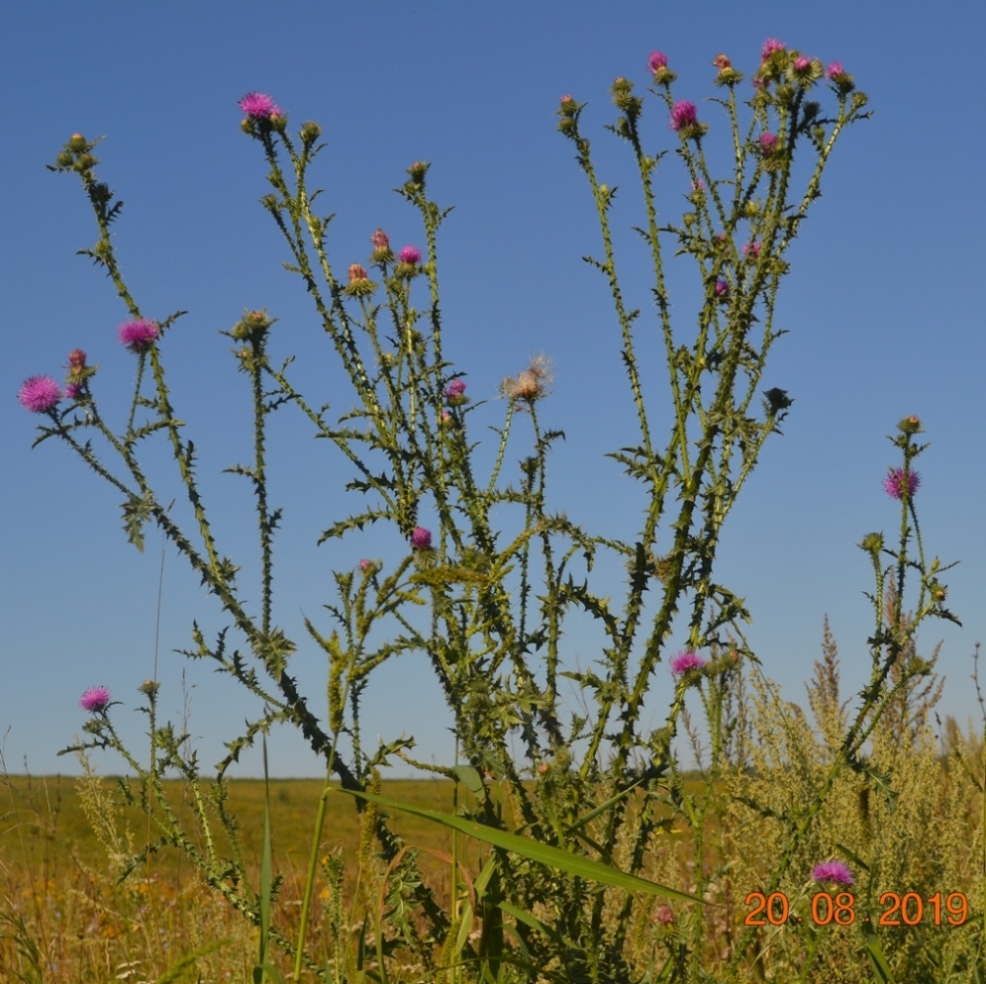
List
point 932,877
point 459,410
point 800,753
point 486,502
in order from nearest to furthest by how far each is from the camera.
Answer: point 486,502 → point 459,410 → point 800,753 → point 932,877

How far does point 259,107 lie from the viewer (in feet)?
12.6

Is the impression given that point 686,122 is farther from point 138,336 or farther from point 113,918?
point 113,918

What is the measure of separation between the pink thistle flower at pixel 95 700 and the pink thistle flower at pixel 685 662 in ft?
6.88

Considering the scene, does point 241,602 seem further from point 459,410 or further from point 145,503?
point 459,410

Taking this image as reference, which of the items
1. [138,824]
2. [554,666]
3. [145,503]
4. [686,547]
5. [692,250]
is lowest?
[138,824]

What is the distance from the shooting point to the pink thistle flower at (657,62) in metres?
3.97

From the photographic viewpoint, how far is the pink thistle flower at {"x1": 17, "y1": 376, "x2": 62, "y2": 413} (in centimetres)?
350

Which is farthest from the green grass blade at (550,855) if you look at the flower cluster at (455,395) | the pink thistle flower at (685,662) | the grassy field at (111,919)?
the flower cluster at (455,395)

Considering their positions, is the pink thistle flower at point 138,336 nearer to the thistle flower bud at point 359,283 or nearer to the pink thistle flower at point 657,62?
the thistle flower bud at point 359,283

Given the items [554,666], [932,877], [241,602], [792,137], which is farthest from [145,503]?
[932,877]

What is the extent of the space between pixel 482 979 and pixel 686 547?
1.26m

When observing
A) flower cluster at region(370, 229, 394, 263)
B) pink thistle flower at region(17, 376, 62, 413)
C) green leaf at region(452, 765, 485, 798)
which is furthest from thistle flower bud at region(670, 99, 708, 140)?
green leaf at region(452, 765, 485, 798)

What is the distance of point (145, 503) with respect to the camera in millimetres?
3129

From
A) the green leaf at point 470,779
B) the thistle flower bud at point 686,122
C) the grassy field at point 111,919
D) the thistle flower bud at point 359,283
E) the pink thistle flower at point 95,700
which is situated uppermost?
the thistle flower bud at point 686,122
